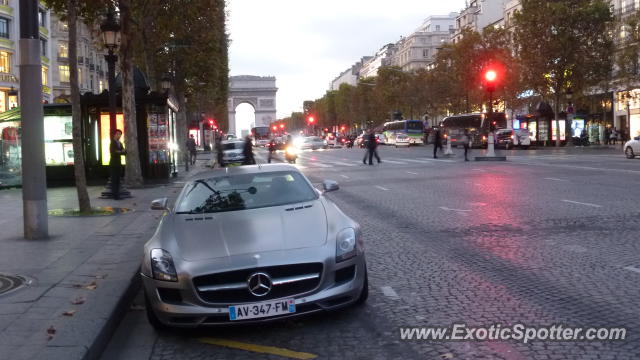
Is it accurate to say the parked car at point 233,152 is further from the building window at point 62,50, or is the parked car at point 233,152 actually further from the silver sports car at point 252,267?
the building window at point 62,50

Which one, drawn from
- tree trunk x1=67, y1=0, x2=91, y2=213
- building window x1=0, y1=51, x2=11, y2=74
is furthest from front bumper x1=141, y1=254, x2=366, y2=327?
building window x1=0, y1=51, x2=11, y2=74

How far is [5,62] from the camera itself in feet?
176

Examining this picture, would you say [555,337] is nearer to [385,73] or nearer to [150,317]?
[150,317]

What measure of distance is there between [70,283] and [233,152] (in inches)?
1035

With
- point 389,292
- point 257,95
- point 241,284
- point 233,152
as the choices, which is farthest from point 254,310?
point 257,95

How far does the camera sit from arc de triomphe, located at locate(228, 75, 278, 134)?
154m

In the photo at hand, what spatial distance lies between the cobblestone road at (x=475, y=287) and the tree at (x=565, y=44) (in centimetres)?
3854

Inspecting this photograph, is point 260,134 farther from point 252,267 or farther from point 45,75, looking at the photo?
point 252,267

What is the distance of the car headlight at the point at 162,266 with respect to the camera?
18.0 feet

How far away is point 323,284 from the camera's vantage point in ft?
17.9

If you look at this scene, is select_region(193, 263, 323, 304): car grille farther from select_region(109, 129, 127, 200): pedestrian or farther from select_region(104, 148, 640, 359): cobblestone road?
select_region(109, 129, 127, 200): pedestrian

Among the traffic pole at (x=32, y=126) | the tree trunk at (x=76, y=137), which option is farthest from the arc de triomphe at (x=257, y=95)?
the traffic pole at (x=32, y=126)

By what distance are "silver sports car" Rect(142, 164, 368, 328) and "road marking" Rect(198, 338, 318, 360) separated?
7.0 inches

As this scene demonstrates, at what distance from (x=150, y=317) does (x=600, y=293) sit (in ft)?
12.5
